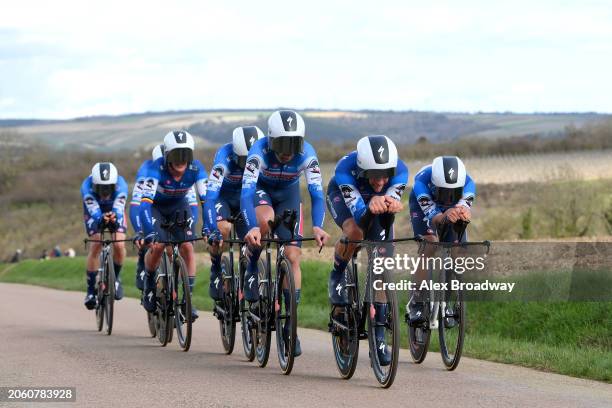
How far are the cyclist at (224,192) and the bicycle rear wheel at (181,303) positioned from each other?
36 centimetres

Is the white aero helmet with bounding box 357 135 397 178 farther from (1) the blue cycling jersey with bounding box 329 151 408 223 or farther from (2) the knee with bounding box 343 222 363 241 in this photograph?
(2) the knee with bounding box 343 222 363 241

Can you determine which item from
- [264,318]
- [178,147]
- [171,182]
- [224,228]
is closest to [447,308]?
[264,318]

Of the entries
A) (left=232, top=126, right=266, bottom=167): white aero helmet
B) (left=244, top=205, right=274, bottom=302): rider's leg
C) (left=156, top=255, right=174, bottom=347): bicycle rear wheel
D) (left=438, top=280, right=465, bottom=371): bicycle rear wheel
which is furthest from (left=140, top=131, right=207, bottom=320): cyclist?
(left=438, top=280, right=465, bottom=371): bicycle rear wheel

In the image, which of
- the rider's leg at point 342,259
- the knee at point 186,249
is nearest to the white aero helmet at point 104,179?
the knee at point 186,249

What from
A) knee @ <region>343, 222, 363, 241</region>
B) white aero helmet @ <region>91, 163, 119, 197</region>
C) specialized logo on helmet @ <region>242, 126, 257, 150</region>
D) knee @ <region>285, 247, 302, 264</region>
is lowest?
knee @ <region>285, 247, 302, 264</region>

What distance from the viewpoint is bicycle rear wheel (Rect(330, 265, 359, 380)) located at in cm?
985

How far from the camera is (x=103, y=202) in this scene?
57.0 ft

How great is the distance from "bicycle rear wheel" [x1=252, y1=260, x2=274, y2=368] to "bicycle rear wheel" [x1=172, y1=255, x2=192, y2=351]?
1444mm

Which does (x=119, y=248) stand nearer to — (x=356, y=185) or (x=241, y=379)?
(x=241, y=379)

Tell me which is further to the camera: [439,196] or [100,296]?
[100,296]

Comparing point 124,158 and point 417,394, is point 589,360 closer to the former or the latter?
point 417,394

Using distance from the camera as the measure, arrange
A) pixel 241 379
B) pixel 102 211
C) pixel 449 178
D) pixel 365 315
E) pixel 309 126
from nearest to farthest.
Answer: pixel 365 315 < pixel 241 379 < pixel 449 178 < pixel 102 211 < pixel 309 126

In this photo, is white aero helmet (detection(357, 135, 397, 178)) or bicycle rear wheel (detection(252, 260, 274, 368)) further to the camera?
bicycle rear wheel (detection(252, 260, 274, 368))

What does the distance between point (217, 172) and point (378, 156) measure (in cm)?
345
